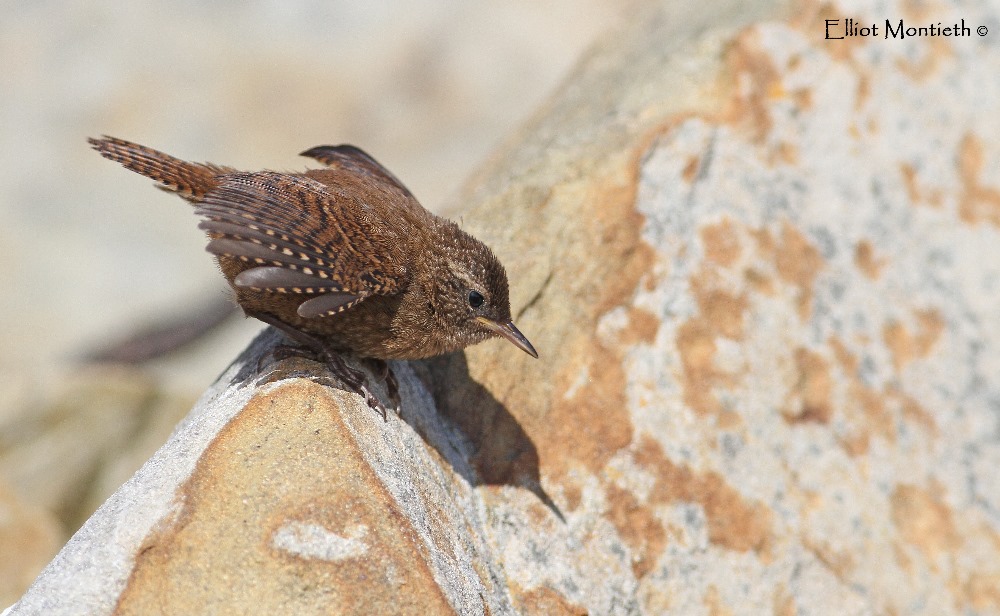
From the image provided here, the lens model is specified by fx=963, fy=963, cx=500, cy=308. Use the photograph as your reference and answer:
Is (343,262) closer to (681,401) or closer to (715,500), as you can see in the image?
(681,401)

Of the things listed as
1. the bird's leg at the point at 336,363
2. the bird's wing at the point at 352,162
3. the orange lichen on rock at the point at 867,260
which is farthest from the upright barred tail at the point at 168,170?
the orange lichen on rock at the point at 867,260

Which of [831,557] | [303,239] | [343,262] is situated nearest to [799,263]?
[831,557]

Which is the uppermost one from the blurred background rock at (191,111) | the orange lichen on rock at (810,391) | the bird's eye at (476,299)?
the blurred background rock at (191,111)

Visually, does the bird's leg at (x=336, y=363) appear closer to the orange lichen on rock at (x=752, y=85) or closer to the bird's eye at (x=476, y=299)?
the bird's eye at (x=476, y=299)

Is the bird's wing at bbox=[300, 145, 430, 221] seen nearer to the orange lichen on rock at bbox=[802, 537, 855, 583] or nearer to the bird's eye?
the bird's eye

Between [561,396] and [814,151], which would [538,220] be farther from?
[814,151]

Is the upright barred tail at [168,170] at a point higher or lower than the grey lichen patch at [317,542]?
higher
